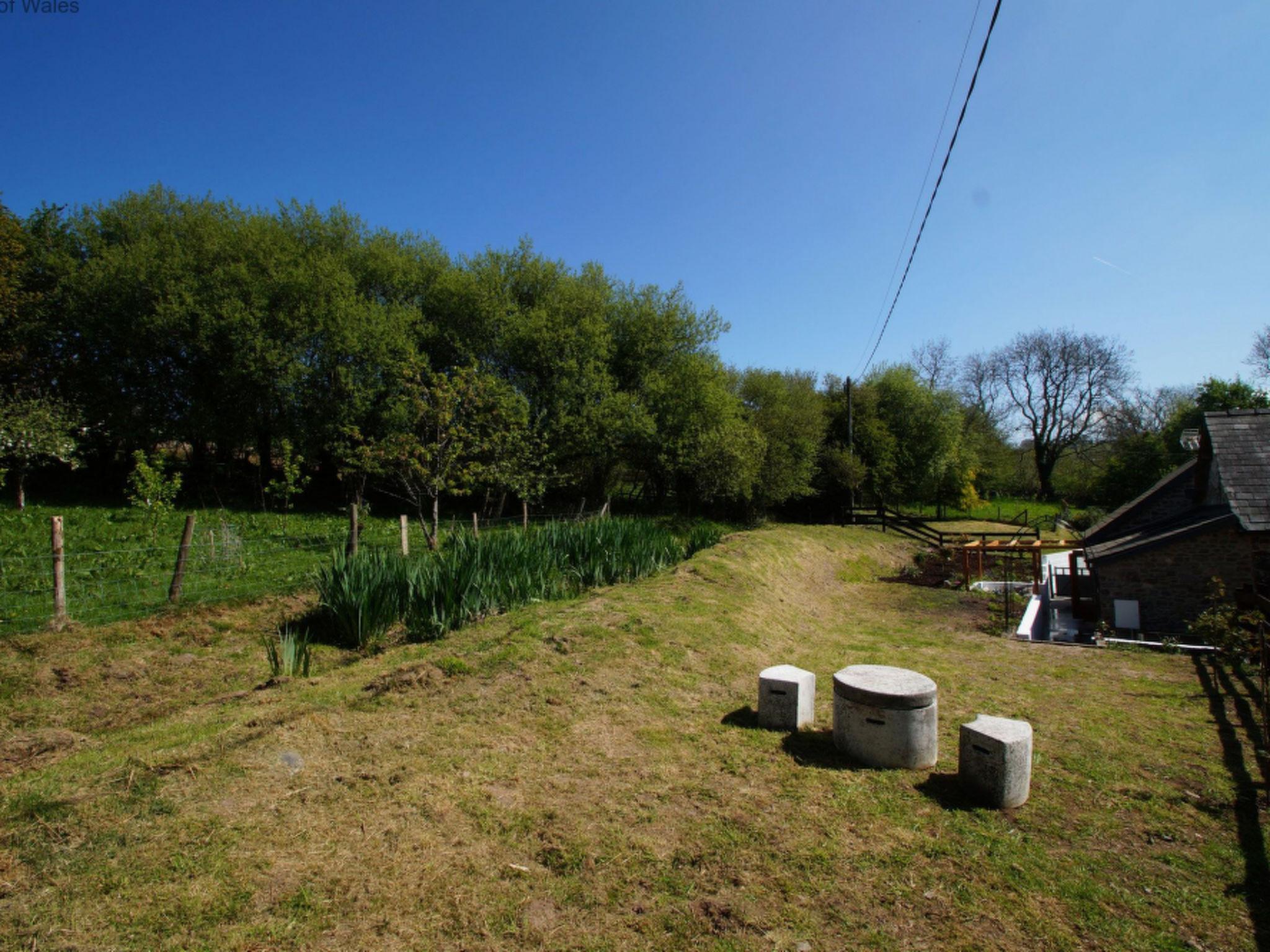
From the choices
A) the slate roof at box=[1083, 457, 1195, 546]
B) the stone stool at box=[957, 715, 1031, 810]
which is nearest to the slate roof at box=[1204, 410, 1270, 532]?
the slate roof at box=[1083, 457, 1195, 546]

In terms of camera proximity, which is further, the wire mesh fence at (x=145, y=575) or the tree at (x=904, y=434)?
the tree at (x=904, y=434)

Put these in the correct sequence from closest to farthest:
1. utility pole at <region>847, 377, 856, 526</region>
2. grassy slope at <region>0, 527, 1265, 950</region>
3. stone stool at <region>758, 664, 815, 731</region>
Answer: grassy slope at <region>0, 527, 1265, 950</region>
stone stool at <region>758, 664, 815, 731</region>
utility pole at <region>847, 377, 856, 526</region>

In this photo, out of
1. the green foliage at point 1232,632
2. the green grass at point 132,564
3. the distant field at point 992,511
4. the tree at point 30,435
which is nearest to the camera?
the green grass at point 132,564

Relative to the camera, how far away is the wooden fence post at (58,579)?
6.80 meters

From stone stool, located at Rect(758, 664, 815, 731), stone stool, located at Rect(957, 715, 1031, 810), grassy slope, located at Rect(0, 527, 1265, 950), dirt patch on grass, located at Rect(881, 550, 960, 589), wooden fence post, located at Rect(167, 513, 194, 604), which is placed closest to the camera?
grassy slope, located at Rect(0, 527, 1265, 950)

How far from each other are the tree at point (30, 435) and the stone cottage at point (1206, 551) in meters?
24.2

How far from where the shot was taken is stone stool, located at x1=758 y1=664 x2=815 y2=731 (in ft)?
16.0

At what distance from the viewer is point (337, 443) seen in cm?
1845

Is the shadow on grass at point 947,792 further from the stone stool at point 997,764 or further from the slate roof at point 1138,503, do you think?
the slate roof at point 1138,503

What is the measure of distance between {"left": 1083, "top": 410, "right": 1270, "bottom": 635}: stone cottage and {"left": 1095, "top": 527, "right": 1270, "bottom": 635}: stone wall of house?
13 millimetres

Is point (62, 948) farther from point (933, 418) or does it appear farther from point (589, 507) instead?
point (933, 418)

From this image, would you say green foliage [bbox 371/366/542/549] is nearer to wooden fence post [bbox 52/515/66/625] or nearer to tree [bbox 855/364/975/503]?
wooden fence post [bbox 52/515/66/625]

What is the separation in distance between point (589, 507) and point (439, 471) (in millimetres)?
11716

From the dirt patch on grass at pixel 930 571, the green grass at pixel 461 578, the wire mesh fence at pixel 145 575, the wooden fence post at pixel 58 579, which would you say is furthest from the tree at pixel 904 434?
the wooden fence post at pixel 58 579
